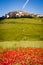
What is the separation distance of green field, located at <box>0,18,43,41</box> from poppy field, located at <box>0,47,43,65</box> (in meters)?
0.30

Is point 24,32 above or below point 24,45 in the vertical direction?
above

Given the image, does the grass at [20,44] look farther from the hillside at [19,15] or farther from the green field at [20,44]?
the hillside at [19,15]

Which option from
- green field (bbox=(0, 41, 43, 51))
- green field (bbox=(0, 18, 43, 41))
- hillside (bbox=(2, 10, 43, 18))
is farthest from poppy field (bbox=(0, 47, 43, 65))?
hillside (bbox=(2, 10, 43, 18))

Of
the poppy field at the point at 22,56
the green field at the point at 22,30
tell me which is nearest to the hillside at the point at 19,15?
the green field at the point at 22,30

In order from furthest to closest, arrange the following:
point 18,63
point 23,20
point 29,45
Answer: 1. point 23,20
2. point 29,45
3. point 18,63

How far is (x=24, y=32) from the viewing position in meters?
4.46

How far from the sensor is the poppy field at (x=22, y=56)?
4101mm

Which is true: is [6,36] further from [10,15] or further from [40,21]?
[40,21]

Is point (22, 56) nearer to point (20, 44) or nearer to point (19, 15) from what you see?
point (20, 44)

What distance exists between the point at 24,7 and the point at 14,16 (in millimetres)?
413

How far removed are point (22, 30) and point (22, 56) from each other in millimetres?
708

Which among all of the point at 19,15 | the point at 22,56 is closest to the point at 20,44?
the point at 22,56

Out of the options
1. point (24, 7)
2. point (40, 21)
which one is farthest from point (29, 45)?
point (24, 7)

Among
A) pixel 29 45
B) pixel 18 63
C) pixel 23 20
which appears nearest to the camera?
pixel 18 63
